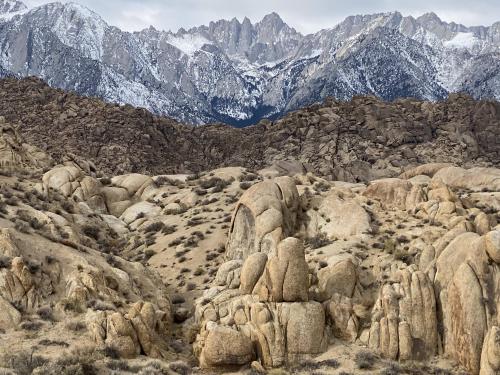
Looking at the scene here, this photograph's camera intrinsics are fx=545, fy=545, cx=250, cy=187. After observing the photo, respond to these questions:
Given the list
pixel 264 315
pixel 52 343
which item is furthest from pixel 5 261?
pixel 264 315

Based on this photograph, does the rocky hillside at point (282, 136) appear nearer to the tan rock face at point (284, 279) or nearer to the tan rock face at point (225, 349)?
the tan rock face at point (284, 279)

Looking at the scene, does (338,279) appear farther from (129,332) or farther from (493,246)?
(129,332)

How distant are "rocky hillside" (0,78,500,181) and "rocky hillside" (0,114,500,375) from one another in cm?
6928

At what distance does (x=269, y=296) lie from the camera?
25641 mm

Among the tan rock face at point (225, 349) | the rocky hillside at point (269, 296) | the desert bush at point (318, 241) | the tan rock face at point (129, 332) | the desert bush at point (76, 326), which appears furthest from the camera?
the desert bush at point (318, 241)

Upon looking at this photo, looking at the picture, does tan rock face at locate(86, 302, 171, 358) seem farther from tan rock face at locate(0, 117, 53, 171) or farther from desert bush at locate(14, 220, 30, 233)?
tan rock face at locate(0, 117, 53, 171)

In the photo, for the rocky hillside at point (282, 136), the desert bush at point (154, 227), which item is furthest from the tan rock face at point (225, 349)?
the rocky hillside at point (282, 136)

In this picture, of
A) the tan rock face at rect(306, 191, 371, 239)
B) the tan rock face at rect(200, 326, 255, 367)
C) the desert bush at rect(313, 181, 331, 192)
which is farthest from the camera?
the desert bush at rect(313, 181, 331, 192)

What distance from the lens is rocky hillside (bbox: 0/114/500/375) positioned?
22562 millimetres

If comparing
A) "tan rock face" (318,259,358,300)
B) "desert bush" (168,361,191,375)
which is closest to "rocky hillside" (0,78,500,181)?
"tan rock face" (318,259,358,300)

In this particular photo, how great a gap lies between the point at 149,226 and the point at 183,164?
75539mm

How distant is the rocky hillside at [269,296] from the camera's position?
74.0 ft

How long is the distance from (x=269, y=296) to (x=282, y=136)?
→ 104m

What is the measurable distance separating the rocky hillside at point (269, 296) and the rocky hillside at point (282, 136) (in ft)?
227
